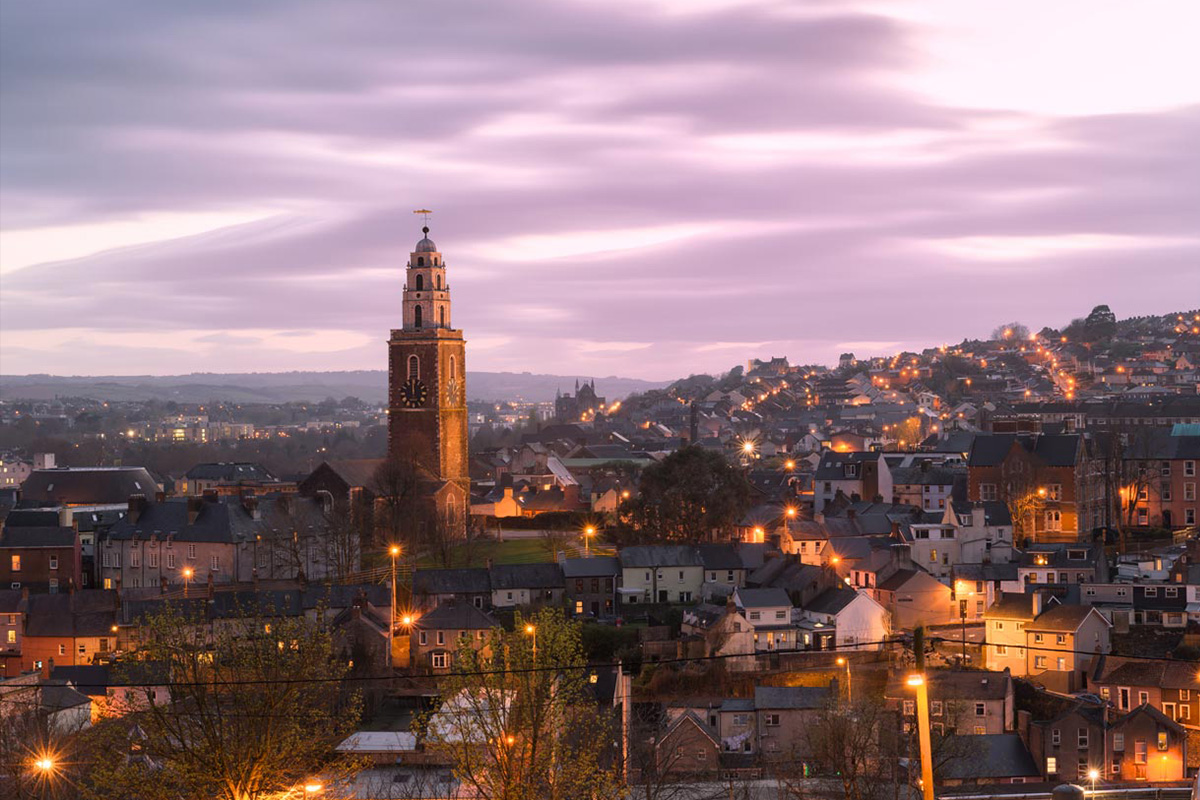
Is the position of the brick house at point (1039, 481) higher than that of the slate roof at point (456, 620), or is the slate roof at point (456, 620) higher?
the brick house at point (1039, 481)

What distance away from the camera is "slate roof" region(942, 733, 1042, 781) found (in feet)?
150

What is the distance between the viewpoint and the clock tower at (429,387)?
281 ft

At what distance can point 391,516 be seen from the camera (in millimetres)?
78062

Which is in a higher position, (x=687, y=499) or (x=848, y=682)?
(x=687, y=499)

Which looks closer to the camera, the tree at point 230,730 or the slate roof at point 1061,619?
the tree at point 230,730

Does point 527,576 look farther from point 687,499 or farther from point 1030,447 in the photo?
point 1030,447

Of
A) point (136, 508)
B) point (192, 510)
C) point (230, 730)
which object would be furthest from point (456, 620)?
point (230, 730)

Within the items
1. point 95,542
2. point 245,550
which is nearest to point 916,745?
point 245,550

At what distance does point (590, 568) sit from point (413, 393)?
981 inches

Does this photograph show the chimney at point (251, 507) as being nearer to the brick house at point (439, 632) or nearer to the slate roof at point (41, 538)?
the slate roof at point (41, 538)

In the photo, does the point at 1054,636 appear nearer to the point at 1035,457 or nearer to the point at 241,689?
the point at 1035,457

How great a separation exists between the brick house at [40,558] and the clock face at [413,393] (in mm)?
21942

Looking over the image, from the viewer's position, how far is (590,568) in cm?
6581

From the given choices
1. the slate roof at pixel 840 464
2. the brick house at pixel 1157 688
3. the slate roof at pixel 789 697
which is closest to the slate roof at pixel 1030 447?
the slate roof at pixel 840 464
